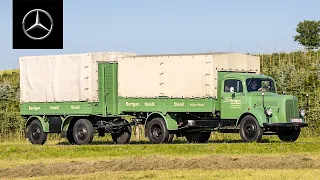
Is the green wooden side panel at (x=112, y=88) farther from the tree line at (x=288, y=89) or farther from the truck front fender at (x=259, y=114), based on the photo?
Answer: the tree line at (x=288, y=89)

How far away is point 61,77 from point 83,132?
9.75ft

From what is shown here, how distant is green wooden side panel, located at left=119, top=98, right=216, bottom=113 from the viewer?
36.8 metres

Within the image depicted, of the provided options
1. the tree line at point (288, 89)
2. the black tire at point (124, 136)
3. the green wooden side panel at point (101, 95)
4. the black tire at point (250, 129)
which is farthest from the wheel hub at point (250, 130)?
the tree line at point (288, 89)

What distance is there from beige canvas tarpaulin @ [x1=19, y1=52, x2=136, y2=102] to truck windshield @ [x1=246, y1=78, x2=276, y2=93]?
6487 mm

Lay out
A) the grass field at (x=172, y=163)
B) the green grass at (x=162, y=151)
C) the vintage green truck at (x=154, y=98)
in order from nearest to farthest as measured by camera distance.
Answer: the grass field at (x=172, y=163) < the green grass at (x=162, y=151) < the vintage green truck at (x=154, y=98)

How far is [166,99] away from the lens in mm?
37906

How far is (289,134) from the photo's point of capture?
37.1m

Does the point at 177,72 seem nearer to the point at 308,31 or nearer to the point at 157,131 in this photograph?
the point at 157,131

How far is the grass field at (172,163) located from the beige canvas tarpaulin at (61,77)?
6047 millimetres

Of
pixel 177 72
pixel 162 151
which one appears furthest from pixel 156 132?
pixel 162 151

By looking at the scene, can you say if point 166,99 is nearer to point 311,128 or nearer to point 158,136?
point 158,136

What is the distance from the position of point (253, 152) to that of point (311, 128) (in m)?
14.7

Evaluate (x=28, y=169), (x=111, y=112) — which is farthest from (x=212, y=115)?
(x=28, y=169)

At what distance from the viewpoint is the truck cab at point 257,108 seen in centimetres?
3528
